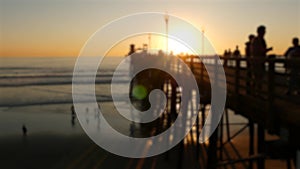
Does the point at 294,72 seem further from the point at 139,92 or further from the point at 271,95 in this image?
the point at 139,92

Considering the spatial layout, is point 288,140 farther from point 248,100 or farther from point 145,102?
point 145,102

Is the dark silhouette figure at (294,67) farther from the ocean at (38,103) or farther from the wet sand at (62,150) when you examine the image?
the ocean at (38,103)

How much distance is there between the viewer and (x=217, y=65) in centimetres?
999

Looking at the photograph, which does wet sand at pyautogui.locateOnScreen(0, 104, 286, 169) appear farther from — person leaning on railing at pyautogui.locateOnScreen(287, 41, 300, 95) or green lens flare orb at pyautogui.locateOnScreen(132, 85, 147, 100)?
person leaning on railing at pyautogui.locateOnScreen(287, 41, 300, 95)

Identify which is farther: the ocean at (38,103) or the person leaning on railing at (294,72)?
the ocean at (38,103)

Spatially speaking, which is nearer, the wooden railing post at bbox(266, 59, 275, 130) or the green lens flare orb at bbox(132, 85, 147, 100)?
the wooden railing post at bbox(266, 59, 275, 130)

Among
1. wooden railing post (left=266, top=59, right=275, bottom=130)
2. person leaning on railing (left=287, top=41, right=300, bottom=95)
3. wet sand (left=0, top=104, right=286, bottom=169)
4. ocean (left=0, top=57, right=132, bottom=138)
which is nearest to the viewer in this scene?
person leaning on railing (left=287, top=41, right=300, bottom=95)

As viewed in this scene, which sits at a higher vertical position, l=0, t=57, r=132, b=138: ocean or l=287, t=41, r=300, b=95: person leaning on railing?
l=287, t=41, r=300, b=95: person leaning on railing

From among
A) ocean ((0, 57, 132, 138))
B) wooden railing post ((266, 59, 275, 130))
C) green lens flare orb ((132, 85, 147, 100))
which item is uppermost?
wooden railing post ((266, 59, 275, 130))

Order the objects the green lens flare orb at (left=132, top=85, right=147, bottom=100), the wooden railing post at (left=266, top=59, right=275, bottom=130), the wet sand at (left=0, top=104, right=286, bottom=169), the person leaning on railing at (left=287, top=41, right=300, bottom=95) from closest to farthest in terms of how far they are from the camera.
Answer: the person leaning on railing at (left=287, top=41, right=300, bottom=95) < the wooden railing post at (left=266, top=59, right=275, bottom=130) < the wet sand at (left=0, top=104, right=286, bottom=169) < the green lens flare orb at (left=132, top=85, right=147, bottom=100)

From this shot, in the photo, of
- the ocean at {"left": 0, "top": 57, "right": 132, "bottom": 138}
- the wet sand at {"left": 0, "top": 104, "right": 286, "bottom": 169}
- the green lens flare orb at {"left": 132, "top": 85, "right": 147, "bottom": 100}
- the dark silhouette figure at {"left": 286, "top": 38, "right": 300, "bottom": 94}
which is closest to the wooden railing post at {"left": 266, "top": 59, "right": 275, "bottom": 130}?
the dark silhouette figure at {"left": 286, "top": 38, "right": 300, "bottom": 94}

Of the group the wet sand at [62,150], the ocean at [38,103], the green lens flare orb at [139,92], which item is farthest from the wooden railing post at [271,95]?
the green lens flare orb at [139,92]

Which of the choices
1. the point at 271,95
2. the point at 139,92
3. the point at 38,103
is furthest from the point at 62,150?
the point at 38,103

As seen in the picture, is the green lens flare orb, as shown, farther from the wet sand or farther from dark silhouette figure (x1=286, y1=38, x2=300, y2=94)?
dark silhouette figure (x1=286, y1=38, x2=300, y2=94)
